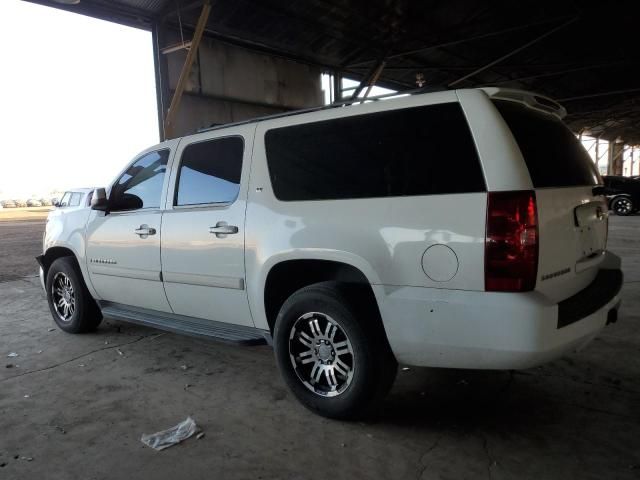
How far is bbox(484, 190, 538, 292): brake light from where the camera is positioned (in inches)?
90.0

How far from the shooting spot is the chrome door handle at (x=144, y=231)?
391cm

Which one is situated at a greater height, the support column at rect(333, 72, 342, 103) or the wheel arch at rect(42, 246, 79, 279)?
the support column at rect(333, 72, 342, 103)

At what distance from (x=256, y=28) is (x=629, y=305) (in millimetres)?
10875

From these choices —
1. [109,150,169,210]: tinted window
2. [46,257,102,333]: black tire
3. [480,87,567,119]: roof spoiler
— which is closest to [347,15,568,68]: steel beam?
[480,87,567,119]: roof spoiler

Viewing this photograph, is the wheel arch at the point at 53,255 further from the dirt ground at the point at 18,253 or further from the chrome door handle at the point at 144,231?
the dirt ground at the point at 18,253

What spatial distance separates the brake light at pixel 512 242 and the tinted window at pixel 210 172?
6.04 feet

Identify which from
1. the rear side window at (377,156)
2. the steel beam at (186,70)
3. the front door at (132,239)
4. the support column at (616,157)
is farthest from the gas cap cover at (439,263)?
the support column at (616,157)

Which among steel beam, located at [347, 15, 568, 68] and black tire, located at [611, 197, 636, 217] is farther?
black tire, located at [611, 197, 636, 217]

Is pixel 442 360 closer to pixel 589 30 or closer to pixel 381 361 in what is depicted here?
pixel 381 361

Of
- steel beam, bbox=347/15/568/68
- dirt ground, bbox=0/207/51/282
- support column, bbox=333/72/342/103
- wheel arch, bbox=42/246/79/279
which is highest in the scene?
steel beam, bbox=347/15/568/68

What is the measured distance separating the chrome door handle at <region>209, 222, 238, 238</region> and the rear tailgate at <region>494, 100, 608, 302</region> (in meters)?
1.87

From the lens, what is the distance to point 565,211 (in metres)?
2.57

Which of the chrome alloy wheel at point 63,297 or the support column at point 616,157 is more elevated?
the support column at point 616,157

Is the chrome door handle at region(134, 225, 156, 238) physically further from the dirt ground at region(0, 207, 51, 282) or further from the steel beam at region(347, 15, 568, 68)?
the steel beam at region(347, 15, 568, 68)
